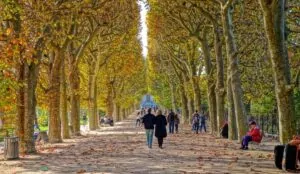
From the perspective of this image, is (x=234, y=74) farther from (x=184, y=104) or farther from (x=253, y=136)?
(x=184, y=104)

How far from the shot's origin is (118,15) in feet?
119

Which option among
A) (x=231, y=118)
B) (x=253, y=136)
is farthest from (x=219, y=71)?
(x=253, y=136)

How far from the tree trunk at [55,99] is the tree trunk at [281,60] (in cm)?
1673

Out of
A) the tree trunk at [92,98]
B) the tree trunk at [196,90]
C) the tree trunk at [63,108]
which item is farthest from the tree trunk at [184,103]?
the tree trunk at [63,108]

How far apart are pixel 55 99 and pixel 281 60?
17007mm

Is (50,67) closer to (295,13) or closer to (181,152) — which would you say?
(181,152)

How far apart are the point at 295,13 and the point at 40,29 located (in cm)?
1231

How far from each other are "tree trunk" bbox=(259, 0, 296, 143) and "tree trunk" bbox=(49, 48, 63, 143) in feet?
54.9


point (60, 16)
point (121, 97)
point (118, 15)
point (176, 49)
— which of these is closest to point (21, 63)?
point (60, 16)

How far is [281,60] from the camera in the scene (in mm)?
13867

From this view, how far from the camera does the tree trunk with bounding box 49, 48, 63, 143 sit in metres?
28.0

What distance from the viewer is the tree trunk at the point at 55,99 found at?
28.0 m

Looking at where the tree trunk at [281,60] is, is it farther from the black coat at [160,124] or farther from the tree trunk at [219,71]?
the tree trunk at [219,71]

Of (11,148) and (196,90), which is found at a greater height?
(196,90)
